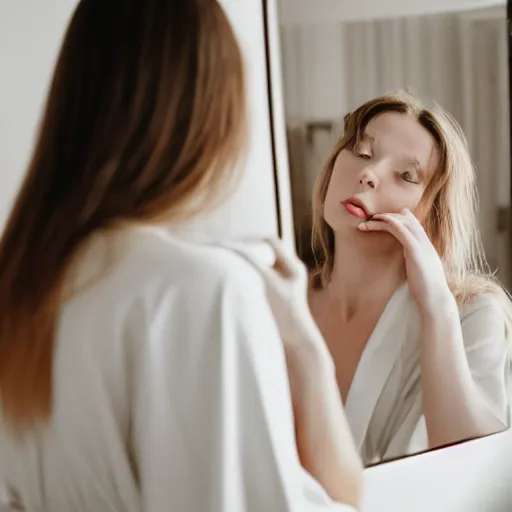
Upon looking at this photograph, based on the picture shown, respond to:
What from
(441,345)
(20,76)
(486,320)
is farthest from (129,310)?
(486,320)

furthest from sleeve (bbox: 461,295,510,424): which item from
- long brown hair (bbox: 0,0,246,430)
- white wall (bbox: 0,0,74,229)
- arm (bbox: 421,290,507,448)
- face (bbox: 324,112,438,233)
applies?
white wall (bbox: 0,0,74,229)

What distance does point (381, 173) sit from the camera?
1.12 metres

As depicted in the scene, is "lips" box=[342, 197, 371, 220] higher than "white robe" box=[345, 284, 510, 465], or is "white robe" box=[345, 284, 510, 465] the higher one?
"lips" box=[342, 197, 371, 220]

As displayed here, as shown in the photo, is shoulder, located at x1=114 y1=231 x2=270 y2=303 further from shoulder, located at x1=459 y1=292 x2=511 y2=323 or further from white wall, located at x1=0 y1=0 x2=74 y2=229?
shoulder, located at x1=459 y1=292 x2=511 y2=323

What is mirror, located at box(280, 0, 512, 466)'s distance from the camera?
3.50ft

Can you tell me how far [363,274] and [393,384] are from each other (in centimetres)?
18

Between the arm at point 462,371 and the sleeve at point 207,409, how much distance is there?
349 millimetres

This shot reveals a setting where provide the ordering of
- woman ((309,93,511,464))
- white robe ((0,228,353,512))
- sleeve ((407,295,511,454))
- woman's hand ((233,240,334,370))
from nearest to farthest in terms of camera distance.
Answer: white robe ((0,228,353,512))
woman's hand ((233,240,334,370))
woman ((309,93,511,464))
sleeve ((407,295,511,454))

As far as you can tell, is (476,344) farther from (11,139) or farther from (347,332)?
(11,139)

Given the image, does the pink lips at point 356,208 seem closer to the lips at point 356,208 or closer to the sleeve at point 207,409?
the lips at point 356,208

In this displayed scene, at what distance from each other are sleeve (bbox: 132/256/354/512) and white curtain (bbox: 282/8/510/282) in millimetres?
231

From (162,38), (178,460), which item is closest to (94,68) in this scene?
(162,38)

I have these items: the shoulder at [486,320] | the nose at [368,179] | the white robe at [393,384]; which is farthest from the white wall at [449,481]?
the nose at [368,179]

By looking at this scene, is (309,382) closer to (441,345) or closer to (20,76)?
(441,345)
